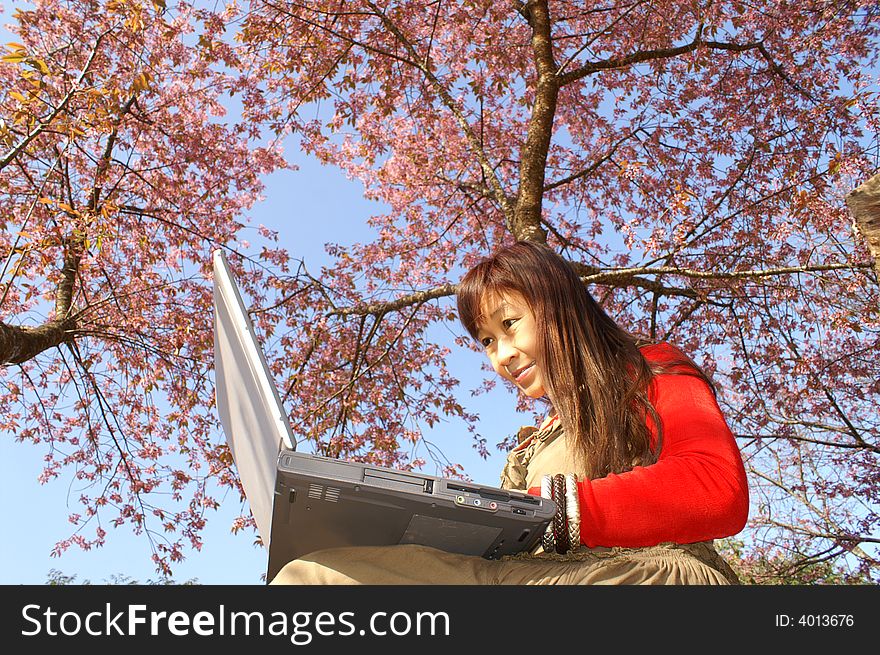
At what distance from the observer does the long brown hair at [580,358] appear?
1542mm

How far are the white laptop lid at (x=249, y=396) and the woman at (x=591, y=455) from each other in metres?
0.22

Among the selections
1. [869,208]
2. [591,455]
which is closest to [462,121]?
[869,208]

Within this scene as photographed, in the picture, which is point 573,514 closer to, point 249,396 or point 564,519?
point 564,519

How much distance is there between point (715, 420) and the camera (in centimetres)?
139

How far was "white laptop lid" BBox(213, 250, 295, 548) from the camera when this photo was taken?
3.45 ft

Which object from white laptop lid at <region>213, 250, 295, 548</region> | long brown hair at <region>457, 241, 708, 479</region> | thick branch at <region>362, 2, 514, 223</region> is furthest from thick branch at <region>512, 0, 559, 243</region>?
white laptop lid at <region>213, 250, 295, 548</region>

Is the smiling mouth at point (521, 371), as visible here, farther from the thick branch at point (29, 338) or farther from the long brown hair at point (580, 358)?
the thick branch at point (29, 338)

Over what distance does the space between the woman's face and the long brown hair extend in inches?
0.9

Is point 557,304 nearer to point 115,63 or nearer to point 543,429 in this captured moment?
point 543,429

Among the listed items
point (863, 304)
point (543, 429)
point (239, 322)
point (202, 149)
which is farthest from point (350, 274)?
point (239, 322)

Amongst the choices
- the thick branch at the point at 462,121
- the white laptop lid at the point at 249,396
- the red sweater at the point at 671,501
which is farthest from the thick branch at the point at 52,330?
the red sweater at the point at 671,501

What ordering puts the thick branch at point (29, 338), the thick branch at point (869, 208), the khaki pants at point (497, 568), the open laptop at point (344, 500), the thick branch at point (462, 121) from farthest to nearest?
1. the thick branch at point (462, 121)
2. the thick branch at point (29, 338)
3. the thick branch at point (869, 208)
4. the khaki pants at point (497, 568)
5. the open laptop at point (344, 500)

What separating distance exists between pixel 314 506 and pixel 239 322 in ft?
1.24

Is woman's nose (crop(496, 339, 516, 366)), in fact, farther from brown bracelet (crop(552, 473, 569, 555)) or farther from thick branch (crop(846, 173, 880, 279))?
thick branch (crop(846, 173, 880, 279))
